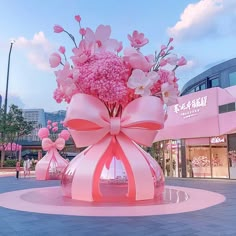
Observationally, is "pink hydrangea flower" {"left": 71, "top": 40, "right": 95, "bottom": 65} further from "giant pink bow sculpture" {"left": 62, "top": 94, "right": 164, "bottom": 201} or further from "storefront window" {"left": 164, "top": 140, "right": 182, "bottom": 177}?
"storefront window" {"left": 164, "top": 140, "right": 182, "bottom": 177}

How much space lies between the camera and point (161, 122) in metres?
8.94

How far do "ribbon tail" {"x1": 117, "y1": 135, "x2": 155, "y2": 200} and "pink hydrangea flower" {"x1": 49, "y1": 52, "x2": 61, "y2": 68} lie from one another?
298 cm

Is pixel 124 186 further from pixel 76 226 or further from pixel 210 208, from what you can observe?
pixel 76 226

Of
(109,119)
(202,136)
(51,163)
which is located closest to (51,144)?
(51,163)

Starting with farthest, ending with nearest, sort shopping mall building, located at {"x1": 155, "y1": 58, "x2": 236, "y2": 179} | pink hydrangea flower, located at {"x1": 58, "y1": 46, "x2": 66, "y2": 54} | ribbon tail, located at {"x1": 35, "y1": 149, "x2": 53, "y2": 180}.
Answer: shopping mall building, located at {"x1": 155, "y1": 58, "x2": 236, "y2": 179}, ribbon tail, located at {"x1": 35, "y1": 149, "x2": 53, "y2": 180}, pink hydrangea flower, located at {"x1": 58, "y1": 46, "x2": 66, "y2": 54}

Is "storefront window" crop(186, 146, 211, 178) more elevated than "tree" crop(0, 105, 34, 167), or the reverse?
"tree" crop(0, 105, 34, 167)

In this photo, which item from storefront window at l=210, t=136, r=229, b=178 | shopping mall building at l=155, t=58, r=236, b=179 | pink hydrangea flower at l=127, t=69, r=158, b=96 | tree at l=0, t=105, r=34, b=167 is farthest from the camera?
tree at l=0, t=105, r=34, b=167

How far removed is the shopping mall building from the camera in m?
20.4

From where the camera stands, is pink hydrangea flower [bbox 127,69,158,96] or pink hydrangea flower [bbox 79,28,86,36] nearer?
pink hydrangea flower [bbox 127,69,158,96]

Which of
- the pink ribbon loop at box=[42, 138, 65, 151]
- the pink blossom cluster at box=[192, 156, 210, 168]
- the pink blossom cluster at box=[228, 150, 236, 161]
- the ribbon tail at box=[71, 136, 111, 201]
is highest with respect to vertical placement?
the pink ribbon loop at box=[42, 138, 65, 151]

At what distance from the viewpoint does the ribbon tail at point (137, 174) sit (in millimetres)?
8688

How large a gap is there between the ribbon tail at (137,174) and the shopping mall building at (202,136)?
39.9ft

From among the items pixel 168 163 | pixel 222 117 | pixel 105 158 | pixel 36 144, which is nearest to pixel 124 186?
pixel 105 158

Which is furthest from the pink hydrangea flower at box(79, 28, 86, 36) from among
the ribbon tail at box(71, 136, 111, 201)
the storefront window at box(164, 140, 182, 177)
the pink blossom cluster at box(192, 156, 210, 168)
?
the storefront window at box(164, 140, 182, 177)
